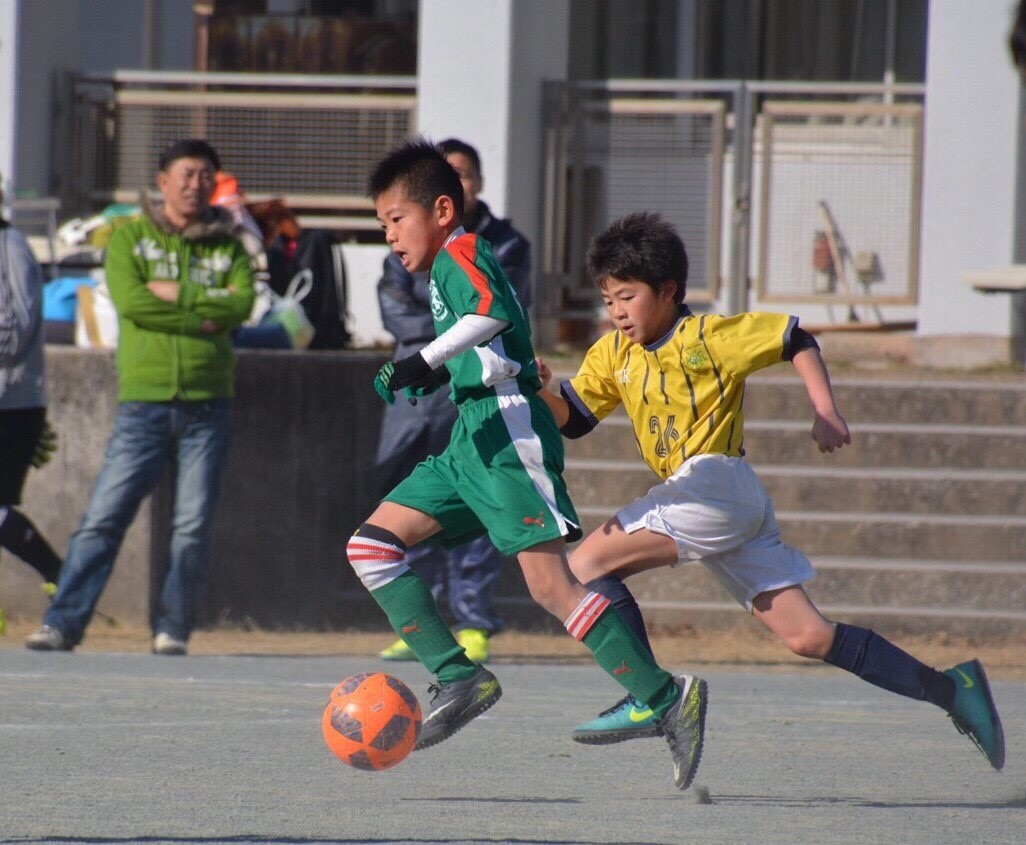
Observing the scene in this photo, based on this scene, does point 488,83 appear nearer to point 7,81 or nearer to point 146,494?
point 7,81

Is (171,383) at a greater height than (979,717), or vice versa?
(171,383)

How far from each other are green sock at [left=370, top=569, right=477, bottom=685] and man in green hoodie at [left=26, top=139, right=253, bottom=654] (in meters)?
3.56

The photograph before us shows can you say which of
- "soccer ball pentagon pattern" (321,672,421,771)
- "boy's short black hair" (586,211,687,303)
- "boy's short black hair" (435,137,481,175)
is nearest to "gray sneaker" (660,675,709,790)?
"soccer ball pentagon pattern" (321,672,421,771)

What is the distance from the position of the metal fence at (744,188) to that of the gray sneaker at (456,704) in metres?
8.35

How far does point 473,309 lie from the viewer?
5523 millimetres

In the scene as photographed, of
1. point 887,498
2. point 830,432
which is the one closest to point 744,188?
point 887,498

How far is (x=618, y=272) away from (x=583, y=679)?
3.27 meters

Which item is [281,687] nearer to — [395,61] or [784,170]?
[784,170]

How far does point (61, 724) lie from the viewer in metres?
6.50

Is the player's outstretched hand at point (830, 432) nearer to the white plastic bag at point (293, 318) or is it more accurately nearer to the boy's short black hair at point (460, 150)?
the boy's short black hair at point (460, 150)

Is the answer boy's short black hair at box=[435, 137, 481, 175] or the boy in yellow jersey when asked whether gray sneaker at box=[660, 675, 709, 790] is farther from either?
boy's short black hair at box=[435, 137, 481, 175]

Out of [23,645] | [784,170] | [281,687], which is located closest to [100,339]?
[23,645]

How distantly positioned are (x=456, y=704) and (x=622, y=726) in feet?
1.69

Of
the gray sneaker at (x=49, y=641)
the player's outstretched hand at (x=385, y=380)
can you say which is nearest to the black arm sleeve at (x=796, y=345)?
the player's outstretched hand at (x=385, y=380)
